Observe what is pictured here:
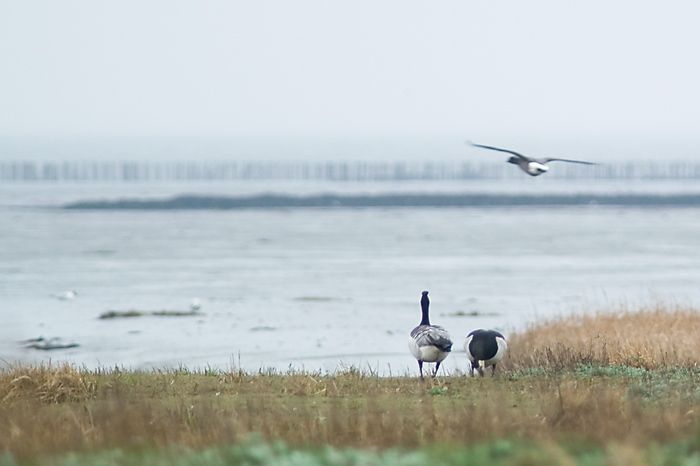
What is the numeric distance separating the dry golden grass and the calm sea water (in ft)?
5.71

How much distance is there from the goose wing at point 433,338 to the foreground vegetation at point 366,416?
549mm

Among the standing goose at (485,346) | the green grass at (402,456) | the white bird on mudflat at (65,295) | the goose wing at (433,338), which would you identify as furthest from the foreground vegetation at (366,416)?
the white bird on mudflat at (65,295)

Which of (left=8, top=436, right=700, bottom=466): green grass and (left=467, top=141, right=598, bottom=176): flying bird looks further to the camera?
(left=467, top=141, right=598, bottom=176): flying bird

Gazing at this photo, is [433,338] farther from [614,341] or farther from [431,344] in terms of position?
[614,341]

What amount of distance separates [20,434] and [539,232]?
7430 centimetres

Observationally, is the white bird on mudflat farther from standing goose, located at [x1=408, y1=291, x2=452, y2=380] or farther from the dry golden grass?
standing goose, located at [x1=408, y1=291, x2=452, y2=380]

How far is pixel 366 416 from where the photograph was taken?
10.8 metres

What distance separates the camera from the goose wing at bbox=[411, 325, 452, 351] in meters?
15.3

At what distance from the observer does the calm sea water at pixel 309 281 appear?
28.2 m

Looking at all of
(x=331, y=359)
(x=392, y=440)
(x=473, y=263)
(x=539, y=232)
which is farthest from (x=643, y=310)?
(x=539, y=232)

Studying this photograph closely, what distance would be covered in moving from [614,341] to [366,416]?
33.2ft

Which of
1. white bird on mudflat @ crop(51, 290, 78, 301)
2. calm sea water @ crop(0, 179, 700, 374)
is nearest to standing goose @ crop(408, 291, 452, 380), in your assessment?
calm sea water @ crop(0, 179, 700, 374)

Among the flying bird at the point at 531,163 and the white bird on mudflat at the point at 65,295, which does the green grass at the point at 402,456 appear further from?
the white bird on mudflat at the point at 65,295

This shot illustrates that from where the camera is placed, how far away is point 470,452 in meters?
8.02
